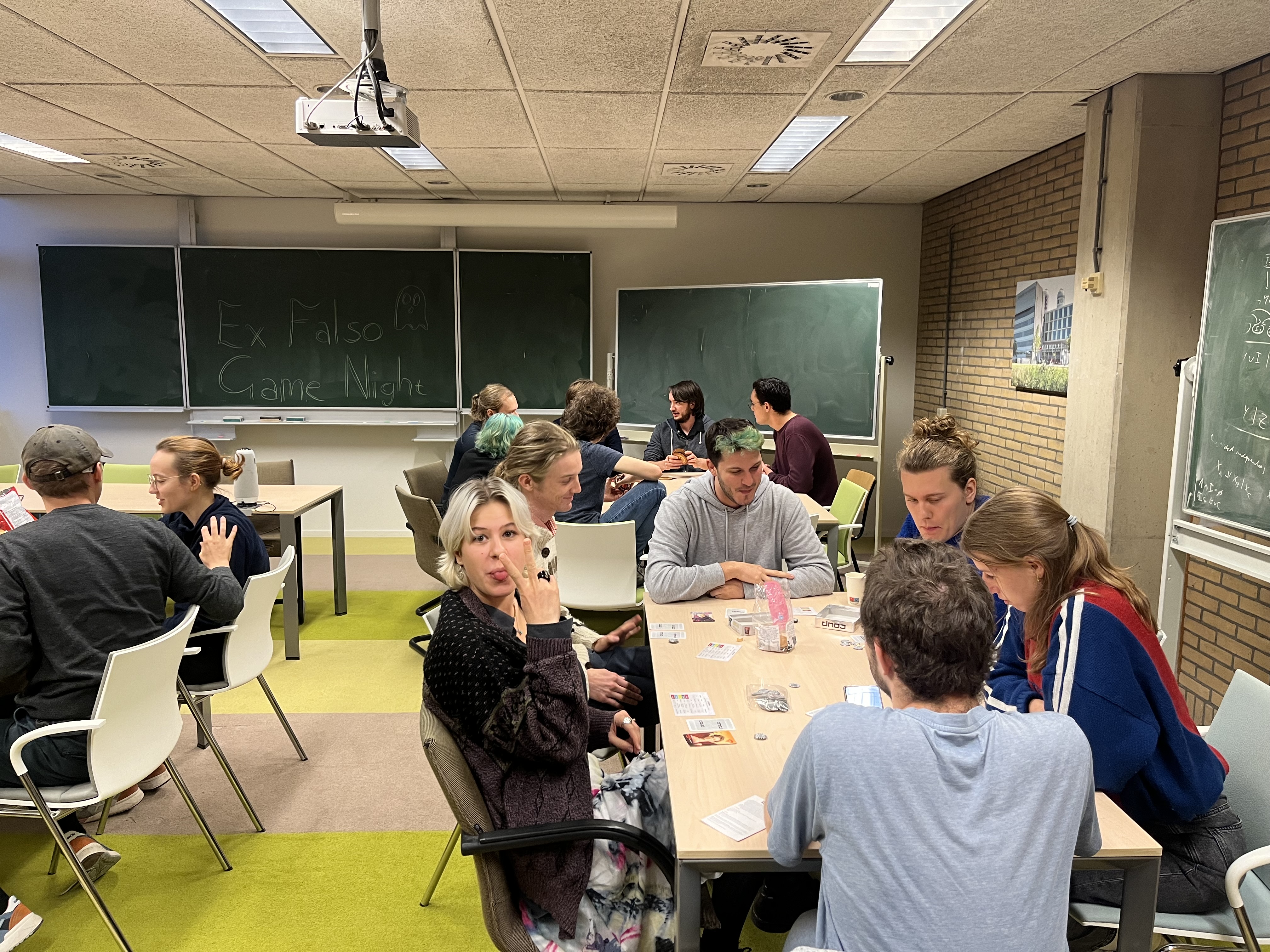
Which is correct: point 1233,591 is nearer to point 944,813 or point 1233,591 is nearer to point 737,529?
point 737,529

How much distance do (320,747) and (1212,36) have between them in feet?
14.3

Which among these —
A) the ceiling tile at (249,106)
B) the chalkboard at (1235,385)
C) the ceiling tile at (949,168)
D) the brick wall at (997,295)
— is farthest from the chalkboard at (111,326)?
the chalkboard at (1235,385)

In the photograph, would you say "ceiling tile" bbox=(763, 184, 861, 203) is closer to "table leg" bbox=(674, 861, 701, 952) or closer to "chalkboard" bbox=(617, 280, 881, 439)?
"chalkboard" bbox=(617, 280, 881, 439)

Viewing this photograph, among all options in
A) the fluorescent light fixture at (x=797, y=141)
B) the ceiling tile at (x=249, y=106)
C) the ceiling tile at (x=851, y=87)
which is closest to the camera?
the ceiling tile at (x=851, y=87)

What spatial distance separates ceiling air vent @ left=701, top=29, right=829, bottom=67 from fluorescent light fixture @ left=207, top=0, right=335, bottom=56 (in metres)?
1.47

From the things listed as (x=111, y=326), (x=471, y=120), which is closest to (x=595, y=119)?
(x=471, y=120)

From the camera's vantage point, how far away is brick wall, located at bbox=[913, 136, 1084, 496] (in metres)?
5.01

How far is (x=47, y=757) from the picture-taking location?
7.30 ft

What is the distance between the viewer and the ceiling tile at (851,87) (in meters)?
3.55

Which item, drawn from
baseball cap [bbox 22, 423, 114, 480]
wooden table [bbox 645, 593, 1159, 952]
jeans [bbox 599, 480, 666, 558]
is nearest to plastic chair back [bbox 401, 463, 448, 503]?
jeans [bbox 599, 480, 666, 558]

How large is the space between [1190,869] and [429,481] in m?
4.37

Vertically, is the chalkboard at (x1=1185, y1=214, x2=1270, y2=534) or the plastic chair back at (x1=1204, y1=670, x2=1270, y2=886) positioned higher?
the chalkboard at (x1=1185, y1=214, x2=1270, y2=534)

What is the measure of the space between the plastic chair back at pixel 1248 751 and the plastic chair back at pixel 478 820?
4.95 ft

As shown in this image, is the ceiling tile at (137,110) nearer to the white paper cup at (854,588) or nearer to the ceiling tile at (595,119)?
the ceiling tile at (595,119)
